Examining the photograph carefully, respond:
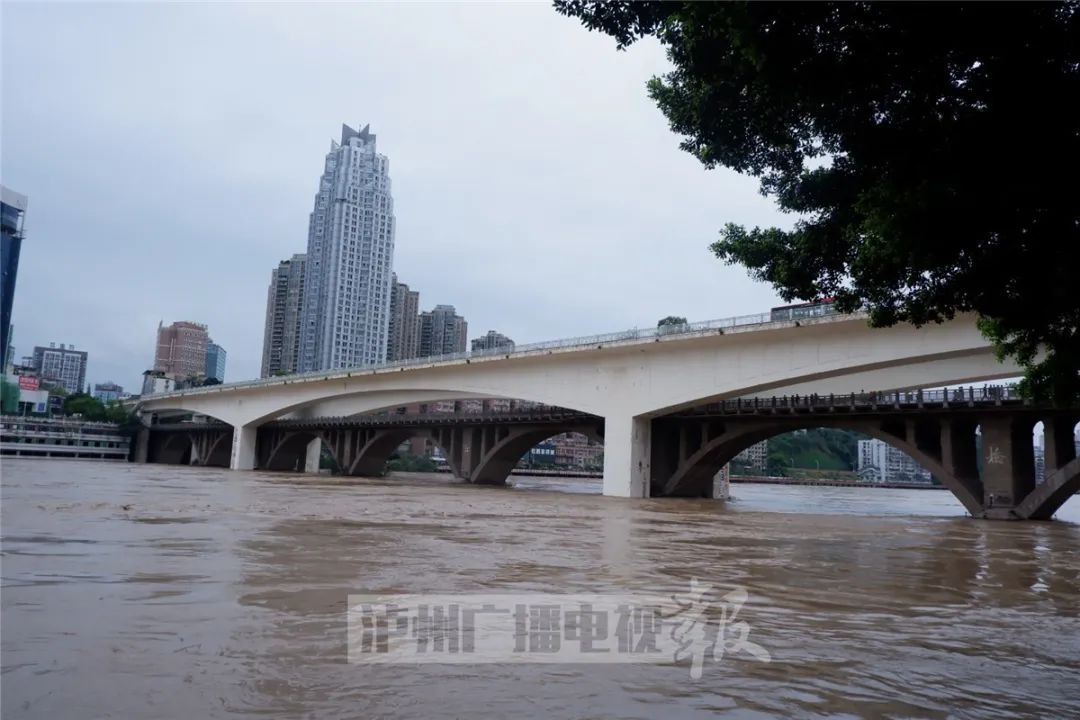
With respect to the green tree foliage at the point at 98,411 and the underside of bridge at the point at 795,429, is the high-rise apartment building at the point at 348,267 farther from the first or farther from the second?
the underside of bridge at the point at 795,429

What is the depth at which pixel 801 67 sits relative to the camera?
20.4 feet

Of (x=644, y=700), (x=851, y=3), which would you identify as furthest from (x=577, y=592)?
(x=851, y=3)

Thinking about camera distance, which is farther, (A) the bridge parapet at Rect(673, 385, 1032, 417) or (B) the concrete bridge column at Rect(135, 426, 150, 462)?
(B) the concrete bridge column at Rect(135, 426, 150, 462)

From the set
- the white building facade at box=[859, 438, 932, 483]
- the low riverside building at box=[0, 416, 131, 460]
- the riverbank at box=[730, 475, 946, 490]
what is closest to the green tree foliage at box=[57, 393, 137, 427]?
the low riverside building at box=[0, 416, 131, 460]

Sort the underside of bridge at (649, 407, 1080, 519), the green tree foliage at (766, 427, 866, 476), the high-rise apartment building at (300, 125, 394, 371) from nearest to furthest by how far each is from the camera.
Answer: the underside of bridge at (649, 407, 1080, 519), the high-rise apartment building at (300, 125, 394, 371), the green tree foliage at (766, 427, 866, 476)

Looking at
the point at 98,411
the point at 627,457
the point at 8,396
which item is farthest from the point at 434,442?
the point at 8,396

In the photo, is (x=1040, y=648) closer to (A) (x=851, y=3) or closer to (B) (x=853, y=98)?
(B) (x=853, y=98)

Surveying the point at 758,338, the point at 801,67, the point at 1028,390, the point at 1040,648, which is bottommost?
the point at 1040,648

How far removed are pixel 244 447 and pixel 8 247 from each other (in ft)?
156

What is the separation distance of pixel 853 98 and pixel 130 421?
333 ft

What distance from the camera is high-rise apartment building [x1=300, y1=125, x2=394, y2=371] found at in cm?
10500

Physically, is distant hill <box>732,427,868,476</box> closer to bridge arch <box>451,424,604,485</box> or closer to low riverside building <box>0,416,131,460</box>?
bridge arch <box>451,424,604,485</box>

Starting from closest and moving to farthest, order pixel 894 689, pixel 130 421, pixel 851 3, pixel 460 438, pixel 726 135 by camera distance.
A: pixel 894 689 < pixel 851 3 < pixel 726 135 < pixel 460 438 < pixel 130 421

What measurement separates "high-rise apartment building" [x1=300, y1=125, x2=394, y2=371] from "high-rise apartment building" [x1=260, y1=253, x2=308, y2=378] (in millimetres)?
4271
